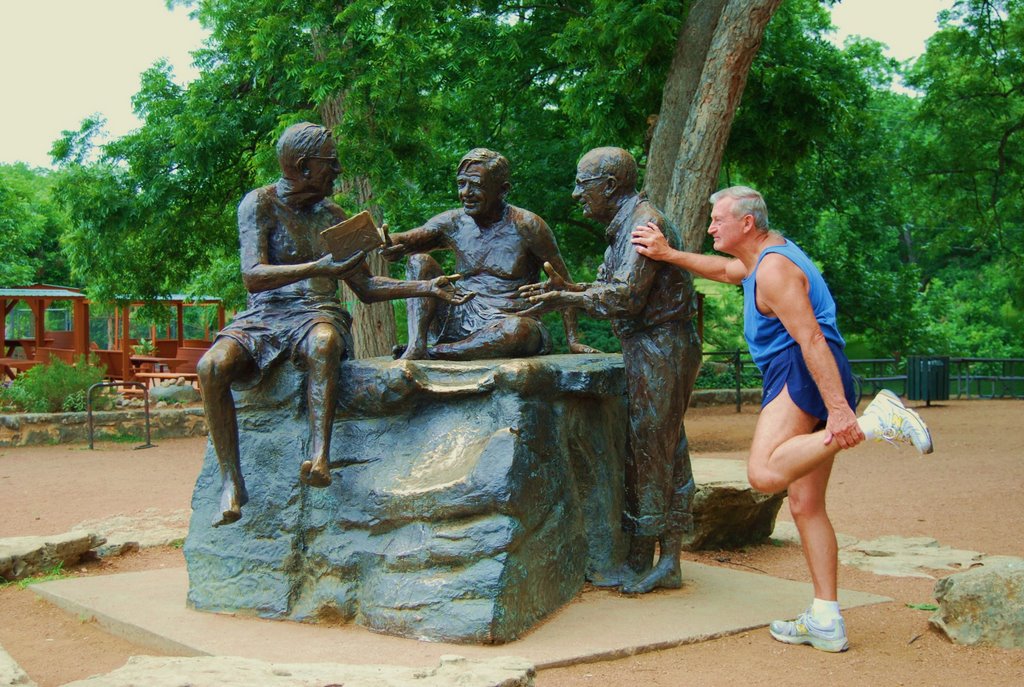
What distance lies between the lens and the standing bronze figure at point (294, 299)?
509cm

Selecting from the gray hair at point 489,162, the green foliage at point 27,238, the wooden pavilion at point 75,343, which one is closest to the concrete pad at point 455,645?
the gray hair at point 489,162

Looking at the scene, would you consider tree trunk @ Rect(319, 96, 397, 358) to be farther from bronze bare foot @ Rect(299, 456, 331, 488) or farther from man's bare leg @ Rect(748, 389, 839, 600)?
man's bare leg @ Rect(748, 389, 839, 600)

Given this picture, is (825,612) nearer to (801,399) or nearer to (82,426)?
(801,399)

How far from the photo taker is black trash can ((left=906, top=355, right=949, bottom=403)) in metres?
18.9

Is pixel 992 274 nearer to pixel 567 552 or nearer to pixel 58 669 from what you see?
pixel 567 552

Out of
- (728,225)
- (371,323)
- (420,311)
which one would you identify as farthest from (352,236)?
(371,323)

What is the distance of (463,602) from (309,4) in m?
7.63

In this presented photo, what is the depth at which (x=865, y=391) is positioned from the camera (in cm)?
2152

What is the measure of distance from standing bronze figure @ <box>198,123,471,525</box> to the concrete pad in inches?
22.1

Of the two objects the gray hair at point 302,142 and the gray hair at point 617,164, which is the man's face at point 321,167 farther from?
the gray hair at point 617,164

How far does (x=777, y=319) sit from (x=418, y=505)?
1.75 meters

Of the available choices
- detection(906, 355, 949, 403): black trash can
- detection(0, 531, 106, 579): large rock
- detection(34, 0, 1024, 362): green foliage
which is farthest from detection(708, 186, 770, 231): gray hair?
detection(906, 355, 949, 403): black trash can

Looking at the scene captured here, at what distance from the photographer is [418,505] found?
193 inches

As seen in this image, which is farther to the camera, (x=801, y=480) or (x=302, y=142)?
(x=302, y=142)
